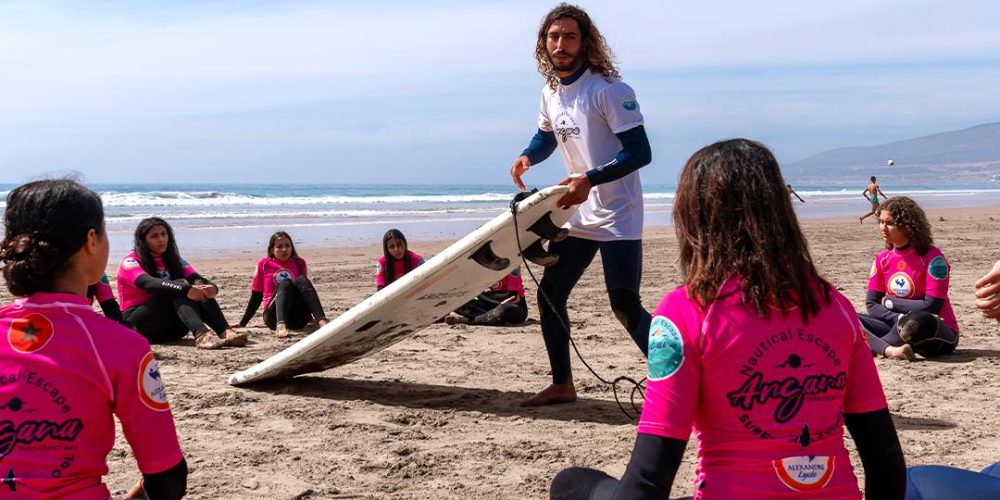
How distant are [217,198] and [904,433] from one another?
133 feet

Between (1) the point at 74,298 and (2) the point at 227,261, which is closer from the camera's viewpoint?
(1) the point at 74,298

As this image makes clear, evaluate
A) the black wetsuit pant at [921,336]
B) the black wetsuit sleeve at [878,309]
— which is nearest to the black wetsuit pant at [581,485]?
the black wetsuit pant at [921,336]

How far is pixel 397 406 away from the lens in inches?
214

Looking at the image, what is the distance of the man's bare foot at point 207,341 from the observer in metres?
7.36

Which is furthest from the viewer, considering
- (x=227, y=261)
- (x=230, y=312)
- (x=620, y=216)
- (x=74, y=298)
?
(x=227, y=261)

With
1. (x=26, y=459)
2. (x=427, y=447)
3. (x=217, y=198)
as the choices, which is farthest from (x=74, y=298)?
(x=217, y=198)

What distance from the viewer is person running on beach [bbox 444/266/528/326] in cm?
846

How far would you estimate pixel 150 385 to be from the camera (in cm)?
242

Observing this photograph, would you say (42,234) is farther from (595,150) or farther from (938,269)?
(938,269)

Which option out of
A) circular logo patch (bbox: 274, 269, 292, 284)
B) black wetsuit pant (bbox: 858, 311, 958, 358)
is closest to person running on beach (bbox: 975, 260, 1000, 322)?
black wetsuit pant (bbox: 858, 311, 958, 358)

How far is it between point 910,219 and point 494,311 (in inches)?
135

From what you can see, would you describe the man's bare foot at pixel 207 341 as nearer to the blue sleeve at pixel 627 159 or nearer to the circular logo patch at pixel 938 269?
the blue sleeve at pixel 627 159

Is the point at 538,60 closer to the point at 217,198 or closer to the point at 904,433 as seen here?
the point at 904,433

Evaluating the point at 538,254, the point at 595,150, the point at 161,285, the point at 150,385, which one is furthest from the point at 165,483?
the point at 161,285
